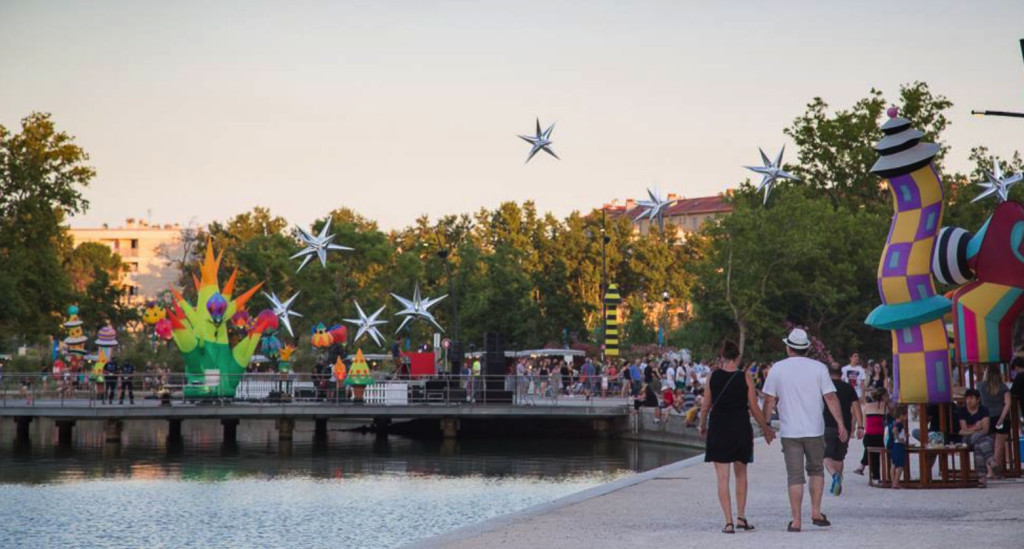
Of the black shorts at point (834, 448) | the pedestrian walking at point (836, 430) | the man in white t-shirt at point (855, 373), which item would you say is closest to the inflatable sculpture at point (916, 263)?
the pedestrian walking at point (836, 430)

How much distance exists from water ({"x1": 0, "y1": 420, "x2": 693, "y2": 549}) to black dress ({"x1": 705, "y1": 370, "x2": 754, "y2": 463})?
752cm

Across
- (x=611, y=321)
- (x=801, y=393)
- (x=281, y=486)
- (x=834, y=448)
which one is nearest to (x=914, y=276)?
(x=834, y=448)

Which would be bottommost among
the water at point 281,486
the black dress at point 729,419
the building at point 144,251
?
the water at point 281,486

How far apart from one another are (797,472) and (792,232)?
166 ft

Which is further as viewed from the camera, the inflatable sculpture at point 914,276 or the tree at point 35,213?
the tree at point 35,213

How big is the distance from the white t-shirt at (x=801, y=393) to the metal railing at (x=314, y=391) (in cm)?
2989

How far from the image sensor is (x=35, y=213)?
61.5 meters

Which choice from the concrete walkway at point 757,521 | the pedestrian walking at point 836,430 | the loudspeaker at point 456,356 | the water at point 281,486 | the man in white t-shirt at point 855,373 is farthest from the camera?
the loudspeaker at point 456,356

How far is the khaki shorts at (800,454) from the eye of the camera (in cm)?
1362

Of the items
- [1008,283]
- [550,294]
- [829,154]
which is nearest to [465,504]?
[1008,283]

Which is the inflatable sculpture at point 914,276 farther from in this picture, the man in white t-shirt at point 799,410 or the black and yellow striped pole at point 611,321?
the black and yellow striped pole at point 611,321

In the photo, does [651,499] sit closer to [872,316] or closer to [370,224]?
[872,316]

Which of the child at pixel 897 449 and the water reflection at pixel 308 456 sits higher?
the child at pixel 897 449

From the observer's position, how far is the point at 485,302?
80.9 metres
